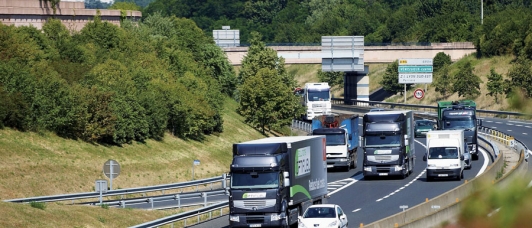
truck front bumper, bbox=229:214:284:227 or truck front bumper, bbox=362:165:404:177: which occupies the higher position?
truck front bumper, bbox=229:214:284:227

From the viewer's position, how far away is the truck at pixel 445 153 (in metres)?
45.7

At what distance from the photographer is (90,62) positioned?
236 ft

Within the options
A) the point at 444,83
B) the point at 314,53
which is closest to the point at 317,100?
the point at 314,53

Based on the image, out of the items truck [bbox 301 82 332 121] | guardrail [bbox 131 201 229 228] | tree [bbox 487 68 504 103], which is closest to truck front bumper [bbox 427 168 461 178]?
guardrail [bbox 131 201 229 228]

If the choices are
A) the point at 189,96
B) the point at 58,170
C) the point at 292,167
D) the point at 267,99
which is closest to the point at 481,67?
the point at 267,99

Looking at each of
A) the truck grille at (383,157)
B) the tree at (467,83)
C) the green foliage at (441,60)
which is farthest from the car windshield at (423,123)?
the green foliage at (441,60)

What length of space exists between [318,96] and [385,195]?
153ft

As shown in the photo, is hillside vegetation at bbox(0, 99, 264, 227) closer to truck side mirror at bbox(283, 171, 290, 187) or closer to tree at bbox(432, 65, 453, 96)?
truck side mirror at bbox(283, 171, 290, 187)

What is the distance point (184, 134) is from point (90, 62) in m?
9.82

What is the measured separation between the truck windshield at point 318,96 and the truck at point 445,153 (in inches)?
1661

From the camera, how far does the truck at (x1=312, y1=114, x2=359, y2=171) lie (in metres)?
53.0

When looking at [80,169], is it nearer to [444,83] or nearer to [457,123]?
[457,123]

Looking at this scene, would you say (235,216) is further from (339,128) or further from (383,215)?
(339,128)

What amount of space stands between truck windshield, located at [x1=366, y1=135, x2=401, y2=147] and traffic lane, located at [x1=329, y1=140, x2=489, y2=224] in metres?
2.17
